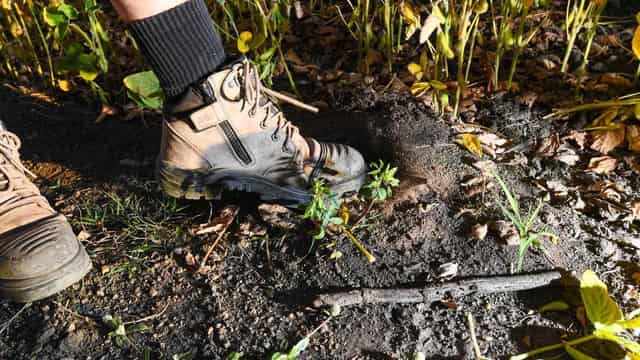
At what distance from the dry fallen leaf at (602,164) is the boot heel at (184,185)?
2.82 ft

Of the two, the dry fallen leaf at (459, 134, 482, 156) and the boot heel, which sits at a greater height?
the boot heel

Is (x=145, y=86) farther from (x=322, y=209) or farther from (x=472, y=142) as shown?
(x=472, y=142)

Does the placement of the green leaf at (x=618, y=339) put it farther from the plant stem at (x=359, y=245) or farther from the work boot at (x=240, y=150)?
the work boot at (x=240, y=150)

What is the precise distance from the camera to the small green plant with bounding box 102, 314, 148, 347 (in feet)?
3.56

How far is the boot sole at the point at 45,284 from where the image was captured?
111 centimetres

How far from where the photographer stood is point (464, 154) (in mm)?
1371

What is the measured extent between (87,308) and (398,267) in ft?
2.02

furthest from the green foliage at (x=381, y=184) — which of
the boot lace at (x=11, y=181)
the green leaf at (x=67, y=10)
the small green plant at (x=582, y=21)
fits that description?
the green leaf at (x=67, y=10)

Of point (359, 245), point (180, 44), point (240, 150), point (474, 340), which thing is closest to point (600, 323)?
point (474, 340)

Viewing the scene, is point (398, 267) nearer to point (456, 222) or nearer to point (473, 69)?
point (456, 222)

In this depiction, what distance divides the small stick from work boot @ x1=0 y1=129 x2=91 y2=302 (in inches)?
19.0

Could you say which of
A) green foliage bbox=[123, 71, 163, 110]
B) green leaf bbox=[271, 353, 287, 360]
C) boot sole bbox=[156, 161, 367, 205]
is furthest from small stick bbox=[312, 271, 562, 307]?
green foliage bbox=[123, 71, 163, 110]

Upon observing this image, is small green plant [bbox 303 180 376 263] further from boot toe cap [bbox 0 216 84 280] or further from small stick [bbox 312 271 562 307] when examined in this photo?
boot toe cap [bbox 0 216 84 280]

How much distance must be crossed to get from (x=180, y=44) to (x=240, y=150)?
0.25 meters
